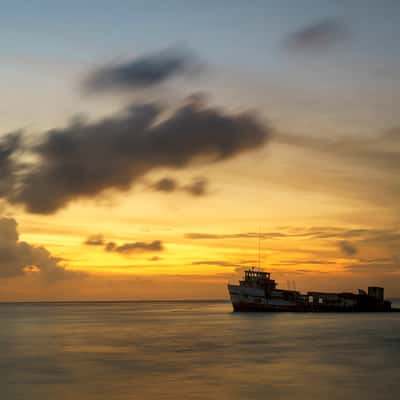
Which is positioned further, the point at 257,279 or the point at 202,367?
the point at 257,279

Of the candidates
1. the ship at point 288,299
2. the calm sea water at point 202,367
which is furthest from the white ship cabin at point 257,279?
the calm sea water at point 202,367

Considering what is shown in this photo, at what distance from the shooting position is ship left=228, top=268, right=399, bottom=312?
145 metres

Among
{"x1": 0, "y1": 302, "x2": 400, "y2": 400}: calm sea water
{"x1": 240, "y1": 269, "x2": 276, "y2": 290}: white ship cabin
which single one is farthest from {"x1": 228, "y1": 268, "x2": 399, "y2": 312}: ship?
{"x1": 0, "y1": 302, "x2": 400, "y2": 400}: calm sea water

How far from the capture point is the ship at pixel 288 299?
145 m

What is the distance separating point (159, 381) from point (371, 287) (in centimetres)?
13304

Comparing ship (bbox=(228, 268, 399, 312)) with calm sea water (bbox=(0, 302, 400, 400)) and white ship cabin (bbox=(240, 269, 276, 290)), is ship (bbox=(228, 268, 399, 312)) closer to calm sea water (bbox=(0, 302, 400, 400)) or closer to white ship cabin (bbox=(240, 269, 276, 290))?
white ship cabin (bbox=(240, 269, 276, 290))

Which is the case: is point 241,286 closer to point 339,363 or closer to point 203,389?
point 339,363

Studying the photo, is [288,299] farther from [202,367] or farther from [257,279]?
[202,367]

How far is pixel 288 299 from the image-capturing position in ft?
507

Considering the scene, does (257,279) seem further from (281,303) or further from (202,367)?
(202,367)

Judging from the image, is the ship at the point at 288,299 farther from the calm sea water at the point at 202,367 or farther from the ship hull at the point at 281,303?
the calm sea water at the point at 202,367

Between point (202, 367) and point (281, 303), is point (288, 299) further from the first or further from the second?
point (202, 367)

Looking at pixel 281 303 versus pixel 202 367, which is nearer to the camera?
pixel 202 367

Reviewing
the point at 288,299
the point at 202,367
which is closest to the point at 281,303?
the point at 288,299
